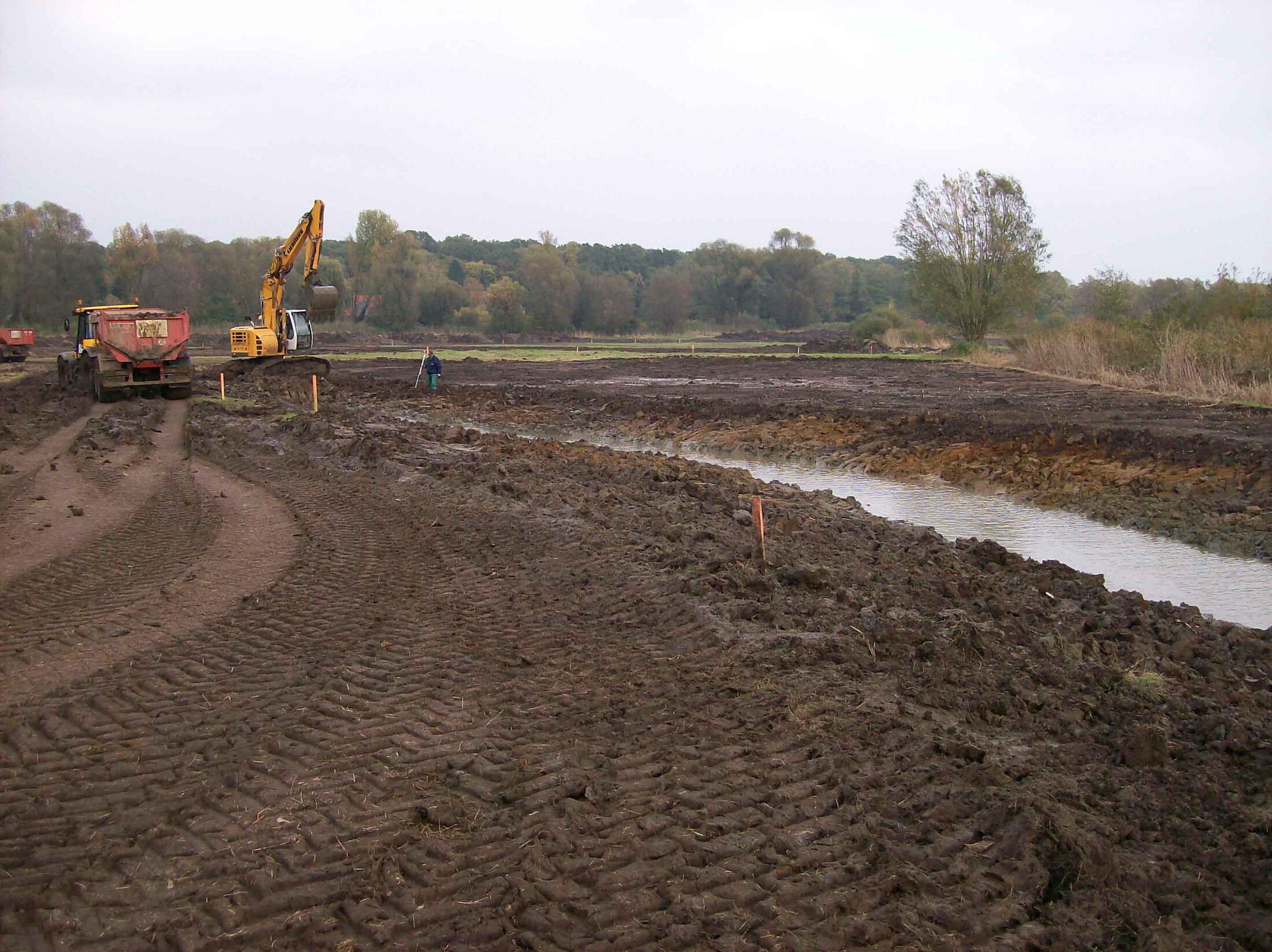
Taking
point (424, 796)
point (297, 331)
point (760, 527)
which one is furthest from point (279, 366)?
point (424, 796)

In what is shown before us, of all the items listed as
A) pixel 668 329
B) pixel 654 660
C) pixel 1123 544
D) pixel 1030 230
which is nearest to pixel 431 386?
pixel 1123 544

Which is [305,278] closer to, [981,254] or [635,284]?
[981,254]

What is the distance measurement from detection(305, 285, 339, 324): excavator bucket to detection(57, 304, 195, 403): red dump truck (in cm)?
438

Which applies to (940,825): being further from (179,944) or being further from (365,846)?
(179,944)

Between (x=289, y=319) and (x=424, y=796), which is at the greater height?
(x=289, y=319)

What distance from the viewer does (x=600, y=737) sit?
578cm

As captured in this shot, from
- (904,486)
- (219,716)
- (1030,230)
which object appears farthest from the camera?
(1030,230)

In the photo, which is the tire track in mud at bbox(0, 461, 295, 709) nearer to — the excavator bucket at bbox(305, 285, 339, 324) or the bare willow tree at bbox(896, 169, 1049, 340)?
the excavator bucket at bbox(305, 285, 339, 324)

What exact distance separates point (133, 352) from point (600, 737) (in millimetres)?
25141

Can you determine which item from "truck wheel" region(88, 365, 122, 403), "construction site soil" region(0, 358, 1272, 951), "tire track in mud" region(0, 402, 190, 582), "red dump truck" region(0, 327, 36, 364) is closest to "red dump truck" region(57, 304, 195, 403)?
"truck wheel" region(88, 365, 122, 403)

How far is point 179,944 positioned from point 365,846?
2.94 feet

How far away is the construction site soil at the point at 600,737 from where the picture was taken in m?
4.14

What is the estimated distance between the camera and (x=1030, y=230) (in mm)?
57500

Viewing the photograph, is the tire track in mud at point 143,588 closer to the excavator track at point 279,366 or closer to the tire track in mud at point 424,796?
the tire track in mud at point 424,796
